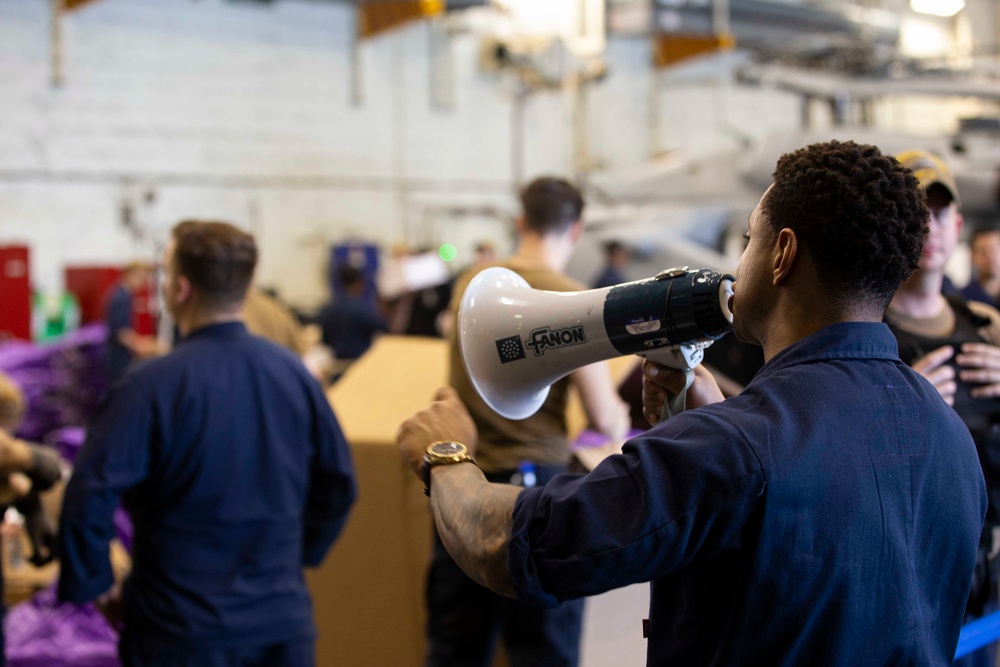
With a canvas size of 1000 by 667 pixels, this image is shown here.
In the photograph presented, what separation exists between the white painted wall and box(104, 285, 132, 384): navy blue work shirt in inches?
122

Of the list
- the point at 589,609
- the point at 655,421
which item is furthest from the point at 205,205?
the point at 655,421

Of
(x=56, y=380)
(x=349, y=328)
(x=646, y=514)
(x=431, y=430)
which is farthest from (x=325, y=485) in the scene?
(x=56, y=380)

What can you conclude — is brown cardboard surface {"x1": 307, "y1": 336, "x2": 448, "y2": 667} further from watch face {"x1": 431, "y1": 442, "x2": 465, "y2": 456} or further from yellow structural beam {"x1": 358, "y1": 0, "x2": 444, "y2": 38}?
yellow structural beam {"x1": 358, "y1": 0, "x2": 444, "y2": 38}

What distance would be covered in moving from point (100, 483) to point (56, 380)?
5180mm

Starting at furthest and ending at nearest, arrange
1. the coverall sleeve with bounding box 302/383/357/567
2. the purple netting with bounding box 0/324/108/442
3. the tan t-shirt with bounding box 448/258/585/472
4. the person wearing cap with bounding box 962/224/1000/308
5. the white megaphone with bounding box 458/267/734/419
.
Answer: the purple netting with bounding box 0/324/108/442 < the person wearing cap with bounding box 962/224/1000/308 < the tan t-shirt with bounding box 448/258/585/472 < the coverall sleeve with bounding box 302/383/357/567 < the white megaphone with bounding box 458/267/734/419

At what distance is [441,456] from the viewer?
1275 millimetres

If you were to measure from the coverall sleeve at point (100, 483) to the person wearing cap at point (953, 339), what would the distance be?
1.66 meters

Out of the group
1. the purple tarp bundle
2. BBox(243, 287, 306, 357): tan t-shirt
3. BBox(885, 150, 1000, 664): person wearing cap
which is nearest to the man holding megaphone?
BBox(885, 150, 1000, 664): person wearing cap

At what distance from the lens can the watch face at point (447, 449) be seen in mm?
1281

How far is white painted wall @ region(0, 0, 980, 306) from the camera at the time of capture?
1095 cm

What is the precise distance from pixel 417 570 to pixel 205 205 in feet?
32.1

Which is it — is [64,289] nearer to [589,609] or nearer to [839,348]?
[589,609]

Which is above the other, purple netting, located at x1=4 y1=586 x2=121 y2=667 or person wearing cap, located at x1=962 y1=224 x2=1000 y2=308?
person wearing cap, located at x1=962 y1=224 x2=1000 y2=308

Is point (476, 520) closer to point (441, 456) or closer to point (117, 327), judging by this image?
point (441, 456)
